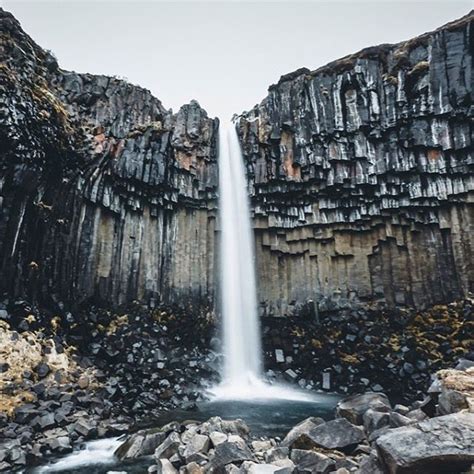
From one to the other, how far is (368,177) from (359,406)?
1548 cm

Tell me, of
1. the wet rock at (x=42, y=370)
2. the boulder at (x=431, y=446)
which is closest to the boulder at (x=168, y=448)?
the boulder at (x=431, y=446)

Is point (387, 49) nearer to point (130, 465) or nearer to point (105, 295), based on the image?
point (105, 295)

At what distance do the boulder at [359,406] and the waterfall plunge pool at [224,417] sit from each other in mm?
2553

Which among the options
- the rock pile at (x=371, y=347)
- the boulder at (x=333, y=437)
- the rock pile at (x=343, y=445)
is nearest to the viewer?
the rock pile at (x=343, y=445)

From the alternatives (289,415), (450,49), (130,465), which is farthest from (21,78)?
(450,49)

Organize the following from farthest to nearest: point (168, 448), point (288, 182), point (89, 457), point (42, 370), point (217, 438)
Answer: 1. point (288, 182)
2. point (42, 370)
3. point (89, 457)
4. point (168, 448)
5. point (217, 438)

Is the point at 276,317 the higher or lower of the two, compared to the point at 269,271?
lower

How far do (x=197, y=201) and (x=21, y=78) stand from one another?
36.7ft

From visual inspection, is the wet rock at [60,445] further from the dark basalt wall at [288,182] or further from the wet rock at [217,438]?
the dark basalt wall at [288,182]

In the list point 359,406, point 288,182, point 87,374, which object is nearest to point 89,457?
point 87,374

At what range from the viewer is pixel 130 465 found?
850cm

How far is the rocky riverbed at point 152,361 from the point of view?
11.3m

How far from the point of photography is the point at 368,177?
21719mm

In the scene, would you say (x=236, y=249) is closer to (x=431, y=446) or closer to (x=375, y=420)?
(x=375, y=420)
